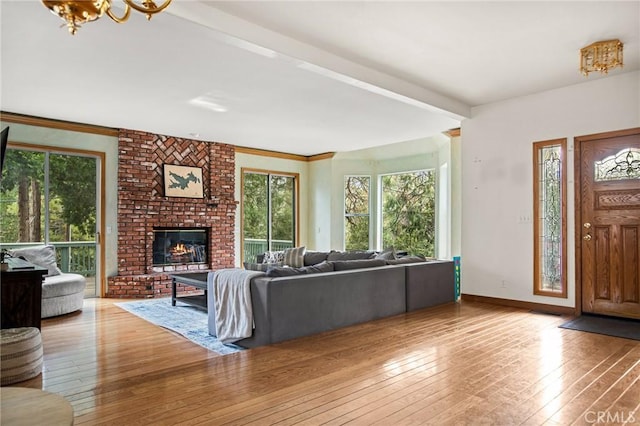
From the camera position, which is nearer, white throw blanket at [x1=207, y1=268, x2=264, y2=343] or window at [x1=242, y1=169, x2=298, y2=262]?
white throw blanket at [x1=207, y1=268, x2=264, y2=343]

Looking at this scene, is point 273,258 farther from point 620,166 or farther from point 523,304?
point 620,166

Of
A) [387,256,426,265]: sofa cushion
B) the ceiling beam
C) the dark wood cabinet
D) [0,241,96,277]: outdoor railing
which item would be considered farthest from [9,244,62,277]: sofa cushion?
[387,256,426,265]: sofa cushion

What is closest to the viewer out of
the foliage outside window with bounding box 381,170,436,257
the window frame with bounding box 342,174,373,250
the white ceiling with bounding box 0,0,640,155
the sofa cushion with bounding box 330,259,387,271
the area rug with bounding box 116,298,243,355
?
the white ceiling with bounding box 0,0,640,155

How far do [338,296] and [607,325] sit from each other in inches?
115

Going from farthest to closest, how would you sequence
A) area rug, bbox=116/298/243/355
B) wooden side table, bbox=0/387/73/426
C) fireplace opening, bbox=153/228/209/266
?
fireplace opening, bbox=153/228/209/266 → area rug, bbox=116/298/243/355 → wooden side table, bbox=0/387/73/426

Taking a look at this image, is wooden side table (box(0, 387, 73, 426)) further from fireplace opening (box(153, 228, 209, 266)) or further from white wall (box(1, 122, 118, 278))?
fireplace opening (box(153, 228, 209, 266))

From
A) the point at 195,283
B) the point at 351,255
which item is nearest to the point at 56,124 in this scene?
the point at 195,283

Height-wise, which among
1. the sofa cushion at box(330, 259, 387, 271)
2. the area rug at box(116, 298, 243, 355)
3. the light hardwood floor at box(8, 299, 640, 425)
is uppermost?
the sofa cushion at box(330, 259, 387, 271)

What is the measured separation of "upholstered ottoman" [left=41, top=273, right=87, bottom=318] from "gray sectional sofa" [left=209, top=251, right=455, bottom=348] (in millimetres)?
2874

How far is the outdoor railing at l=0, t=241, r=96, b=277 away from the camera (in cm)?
659

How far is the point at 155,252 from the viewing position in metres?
7.49

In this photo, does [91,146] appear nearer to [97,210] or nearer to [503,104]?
[97,210]

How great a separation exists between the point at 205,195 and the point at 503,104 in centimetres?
543

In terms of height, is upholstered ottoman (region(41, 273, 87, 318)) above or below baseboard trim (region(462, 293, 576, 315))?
above
